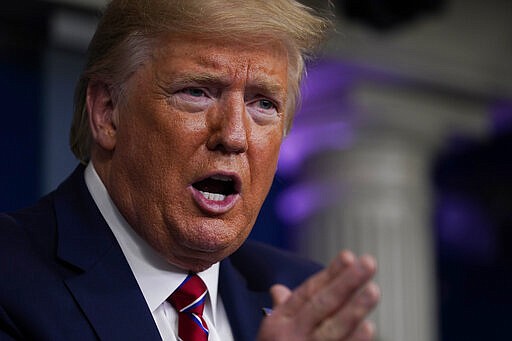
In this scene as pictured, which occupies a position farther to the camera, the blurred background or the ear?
the blurred background

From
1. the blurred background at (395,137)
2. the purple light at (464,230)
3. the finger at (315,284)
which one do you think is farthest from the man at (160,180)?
the purple light at (464,230)

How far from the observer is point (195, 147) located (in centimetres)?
154

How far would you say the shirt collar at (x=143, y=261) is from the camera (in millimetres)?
1597

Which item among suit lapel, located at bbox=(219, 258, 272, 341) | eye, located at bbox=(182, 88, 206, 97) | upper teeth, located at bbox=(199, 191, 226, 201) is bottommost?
suit lapel, located at bbox=(219, 258, 272, 341)

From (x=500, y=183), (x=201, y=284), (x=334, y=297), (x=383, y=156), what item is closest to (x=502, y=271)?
(x=500, y=183)

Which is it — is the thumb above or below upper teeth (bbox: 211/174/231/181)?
below

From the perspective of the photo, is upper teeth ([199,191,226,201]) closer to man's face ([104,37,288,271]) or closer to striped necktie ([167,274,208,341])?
man's face ([104,37,288,271])

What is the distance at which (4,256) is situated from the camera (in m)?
1.51

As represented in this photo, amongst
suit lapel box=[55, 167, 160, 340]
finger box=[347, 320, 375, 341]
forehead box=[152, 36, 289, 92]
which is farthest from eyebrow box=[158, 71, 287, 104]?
finger box=[347, 320, 375, 341]

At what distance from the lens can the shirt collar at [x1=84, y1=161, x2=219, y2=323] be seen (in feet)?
5.24

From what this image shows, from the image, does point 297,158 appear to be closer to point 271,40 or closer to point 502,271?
point 502,271

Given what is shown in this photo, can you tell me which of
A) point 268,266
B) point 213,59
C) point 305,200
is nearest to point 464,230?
point 305,200

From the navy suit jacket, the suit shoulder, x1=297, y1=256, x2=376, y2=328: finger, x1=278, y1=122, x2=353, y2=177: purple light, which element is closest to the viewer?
x1=297, y1=256, x2=376, y2=328: finger

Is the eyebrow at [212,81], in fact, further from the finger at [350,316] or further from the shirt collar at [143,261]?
the finger at [350,316]
